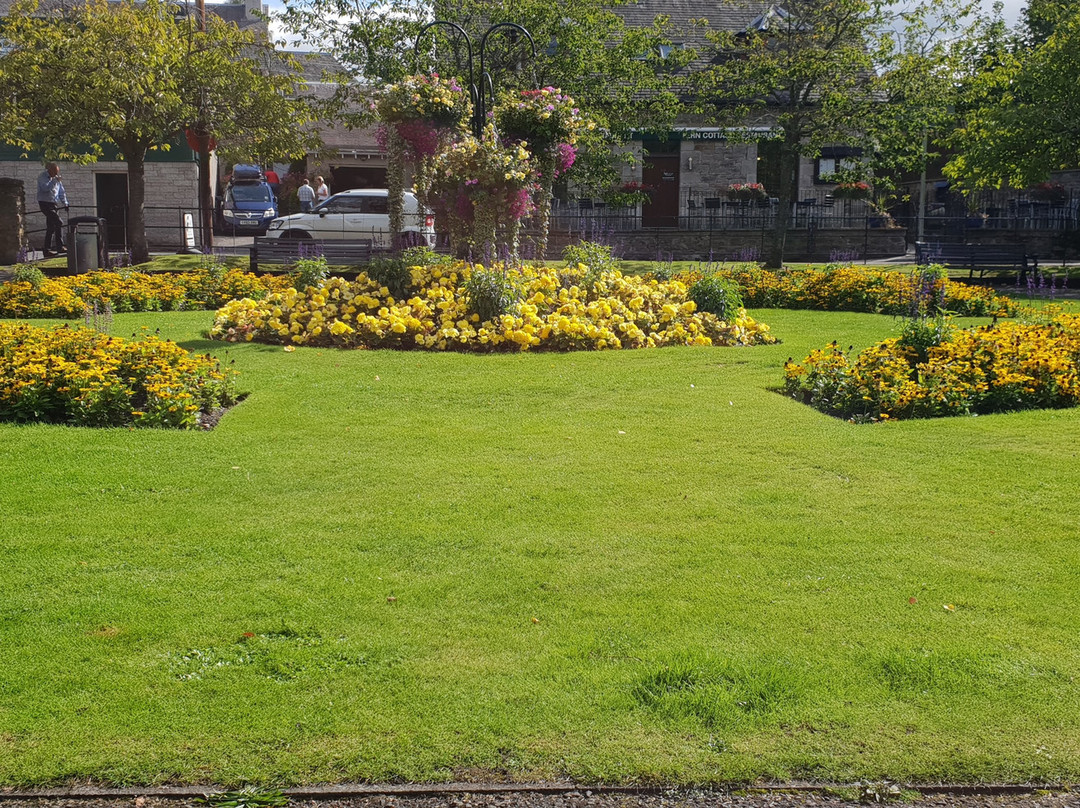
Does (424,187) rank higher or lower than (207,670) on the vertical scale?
higher

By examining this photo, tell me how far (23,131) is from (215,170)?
14.2m

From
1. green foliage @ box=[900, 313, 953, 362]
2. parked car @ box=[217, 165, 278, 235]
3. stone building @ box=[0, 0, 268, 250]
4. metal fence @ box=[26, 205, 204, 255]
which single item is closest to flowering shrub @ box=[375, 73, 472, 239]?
green foliage @ box=[900, 313, 953, 362]

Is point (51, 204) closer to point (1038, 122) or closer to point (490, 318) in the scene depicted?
point (490, 318)

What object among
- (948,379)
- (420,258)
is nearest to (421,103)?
(420,258)

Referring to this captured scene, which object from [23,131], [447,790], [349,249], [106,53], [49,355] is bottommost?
[447,790]

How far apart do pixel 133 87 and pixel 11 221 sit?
425 centimetres

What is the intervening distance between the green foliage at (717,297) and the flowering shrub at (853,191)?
19.7 meters

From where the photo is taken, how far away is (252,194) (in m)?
35.9

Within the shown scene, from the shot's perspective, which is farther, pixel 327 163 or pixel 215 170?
pixel 327 163

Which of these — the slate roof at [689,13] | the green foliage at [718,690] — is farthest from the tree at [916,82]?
the green foliage at [718,690]

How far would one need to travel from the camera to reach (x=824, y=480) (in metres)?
6.99

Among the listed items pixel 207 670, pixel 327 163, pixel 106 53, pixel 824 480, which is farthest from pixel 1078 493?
pixel 327 163

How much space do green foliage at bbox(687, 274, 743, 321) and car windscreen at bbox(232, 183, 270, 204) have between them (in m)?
25.3

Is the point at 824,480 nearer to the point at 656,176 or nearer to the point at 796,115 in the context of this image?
the point at 796,115
